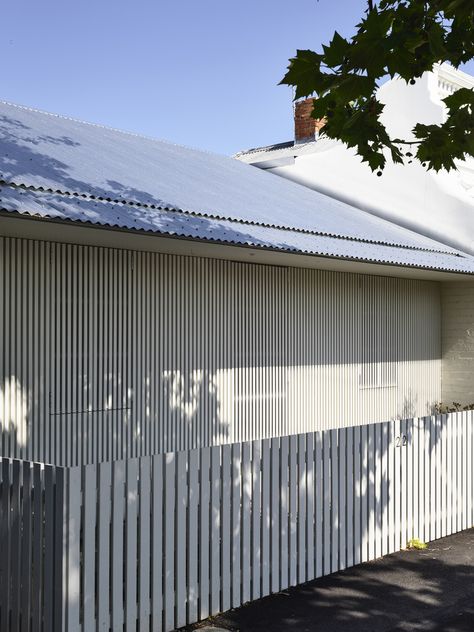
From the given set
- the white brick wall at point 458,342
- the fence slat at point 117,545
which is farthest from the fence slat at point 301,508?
the white brick wall at point 458,342

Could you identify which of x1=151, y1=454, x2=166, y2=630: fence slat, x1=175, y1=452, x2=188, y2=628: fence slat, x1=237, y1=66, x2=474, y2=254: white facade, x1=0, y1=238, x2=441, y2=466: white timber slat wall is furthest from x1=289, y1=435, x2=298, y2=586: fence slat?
x1=237, y1=66, x2=474, y2=254: white facade

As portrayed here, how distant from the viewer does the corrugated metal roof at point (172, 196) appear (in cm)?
962

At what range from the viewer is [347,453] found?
8.16m

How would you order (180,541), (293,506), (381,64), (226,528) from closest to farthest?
(381,64) < (180,541) < (226,528) < (293,506)

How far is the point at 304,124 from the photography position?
20766mm

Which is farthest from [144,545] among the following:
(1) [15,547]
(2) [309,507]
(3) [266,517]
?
(2) [309,507]

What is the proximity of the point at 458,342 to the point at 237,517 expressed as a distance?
10.9 meters

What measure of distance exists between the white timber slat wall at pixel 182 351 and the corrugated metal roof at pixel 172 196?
31.9 inches

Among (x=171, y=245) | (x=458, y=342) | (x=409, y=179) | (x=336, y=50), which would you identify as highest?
(x=409, y=179)

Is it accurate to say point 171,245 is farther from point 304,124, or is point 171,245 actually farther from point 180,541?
point 304,124

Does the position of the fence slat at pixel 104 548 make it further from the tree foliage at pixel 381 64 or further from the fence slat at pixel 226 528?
the tree foliage at pixel 381 64

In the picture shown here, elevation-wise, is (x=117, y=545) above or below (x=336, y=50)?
below

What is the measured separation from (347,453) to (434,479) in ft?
5.86

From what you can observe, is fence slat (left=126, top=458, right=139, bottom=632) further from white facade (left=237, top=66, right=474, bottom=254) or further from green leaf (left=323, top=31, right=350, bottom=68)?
white facade (left=237, top=66, right=474, bottom=254)
